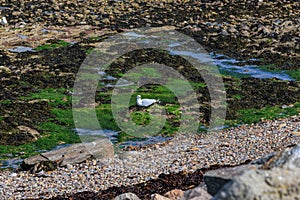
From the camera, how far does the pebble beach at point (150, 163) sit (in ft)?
56.4

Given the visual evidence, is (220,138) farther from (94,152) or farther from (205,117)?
(94,152)

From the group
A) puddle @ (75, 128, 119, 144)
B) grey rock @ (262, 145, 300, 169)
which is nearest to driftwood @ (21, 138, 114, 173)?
puddle @ (75, 128, 119, 144)

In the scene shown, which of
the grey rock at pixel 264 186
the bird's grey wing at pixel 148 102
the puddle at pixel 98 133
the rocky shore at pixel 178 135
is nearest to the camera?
the grey rock at pixel 264 186

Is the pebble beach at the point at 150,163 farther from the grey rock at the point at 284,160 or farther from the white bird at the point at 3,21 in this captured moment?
the white bird at the point at 3,21

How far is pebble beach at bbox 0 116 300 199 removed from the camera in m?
17.2

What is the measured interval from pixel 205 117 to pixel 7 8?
31401 millimetres

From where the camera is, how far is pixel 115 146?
2158cm

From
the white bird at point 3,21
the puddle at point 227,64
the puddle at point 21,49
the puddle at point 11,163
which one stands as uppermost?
the puddle at point 11,163

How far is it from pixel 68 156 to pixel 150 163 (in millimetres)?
3038

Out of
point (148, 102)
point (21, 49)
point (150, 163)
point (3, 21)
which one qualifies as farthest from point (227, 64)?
point (3, 21)

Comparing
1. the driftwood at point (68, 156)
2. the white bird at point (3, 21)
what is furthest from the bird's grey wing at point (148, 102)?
the white bird at point (3, 21)

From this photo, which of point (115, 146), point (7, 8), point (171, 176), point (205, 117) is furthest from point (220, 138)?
point (7, 8)

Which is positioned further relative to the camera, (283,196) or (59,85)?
(59,85)

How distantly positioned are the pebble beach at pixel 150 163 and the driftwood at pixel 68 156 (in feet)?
0.86
